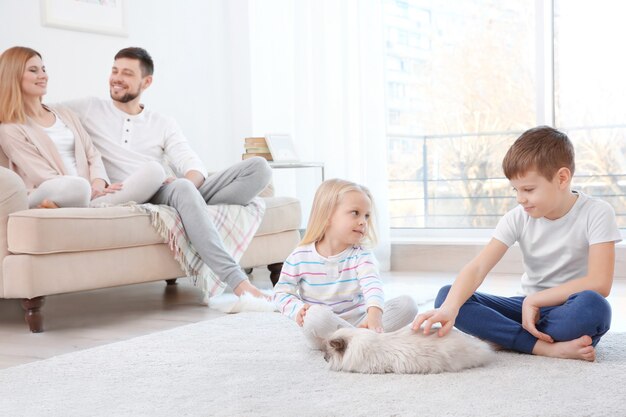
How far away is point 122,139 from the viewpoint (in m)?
3.55

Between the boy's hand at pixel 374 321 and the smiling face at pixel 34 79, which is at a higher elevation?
the smiling face at pixel 34 79

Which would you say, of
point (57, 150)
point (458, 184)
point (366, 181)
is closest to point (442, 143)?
point (458, 184)

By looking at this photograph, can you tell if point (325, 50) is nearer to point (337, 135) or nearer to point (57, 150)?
point (337, 135)

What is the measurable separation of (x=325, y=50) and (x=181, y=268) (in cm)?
190

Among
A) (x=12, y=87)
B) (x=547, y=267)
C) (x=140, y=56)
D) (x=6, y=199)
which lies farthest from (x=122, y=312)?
(x=547, y=267)

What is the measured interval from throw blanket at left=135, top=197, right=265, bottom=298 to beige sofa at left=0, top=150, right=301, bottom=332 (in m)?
0.04

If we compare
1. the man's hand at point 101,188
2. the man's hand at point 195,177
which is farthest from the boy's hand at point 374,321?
the man's hand at point 195,177

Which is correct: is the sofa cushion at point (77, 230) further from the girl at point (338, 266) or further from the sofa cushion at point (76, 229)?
the girl at point (338, 266)

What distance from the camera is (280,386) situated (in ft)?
5.77

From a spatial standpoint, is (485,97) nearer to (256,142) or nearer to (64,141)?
(256,142)

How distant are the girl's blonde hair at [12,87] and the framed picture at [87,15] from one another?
0.60 meters

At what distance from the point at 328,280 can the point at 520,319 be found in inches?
19.3

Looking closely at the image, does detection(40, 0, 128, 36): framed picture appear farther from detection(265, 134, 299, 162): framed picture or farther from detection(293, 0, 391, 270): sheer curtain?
detection(293, 0, 391, 270): sheer curtain

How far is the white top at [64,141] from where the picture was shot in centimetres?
328
